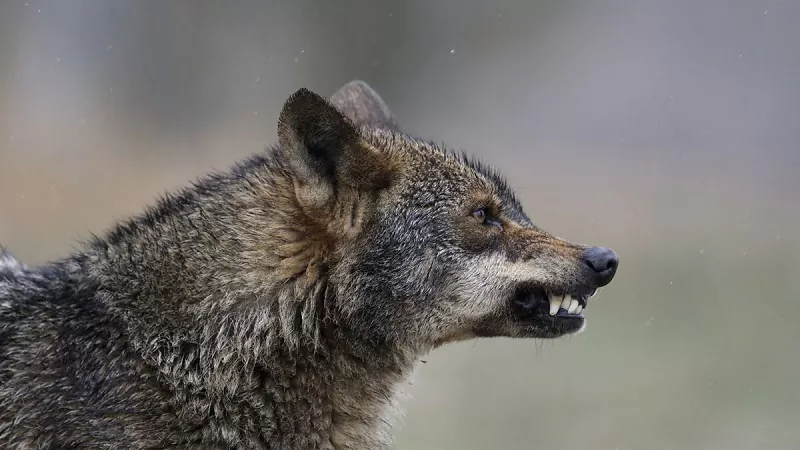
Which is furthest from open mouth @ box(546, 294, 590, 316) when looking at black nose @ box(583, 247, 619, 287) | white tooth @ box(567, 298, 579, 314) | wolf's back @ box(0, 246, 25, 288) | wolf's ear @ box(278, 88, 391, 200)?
wolf's back @ box(0, 246, 25, 288)

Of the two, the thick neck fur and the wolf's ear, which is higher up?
the wolf's ear

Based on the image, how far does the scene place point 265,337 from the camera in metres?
4.36

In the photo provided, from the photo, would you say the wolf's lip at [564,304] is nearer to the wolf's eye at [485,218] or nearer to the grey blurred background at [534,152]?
the wolf's eye at [485,218]

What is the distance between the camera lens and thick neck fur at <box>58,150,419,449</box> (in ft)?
14.0

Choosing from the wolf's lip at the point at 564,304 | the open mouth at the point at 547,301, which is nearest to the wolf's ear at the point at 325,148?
the open mouth at the point at 547,301

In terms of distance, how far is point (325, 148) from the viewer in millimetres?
4430

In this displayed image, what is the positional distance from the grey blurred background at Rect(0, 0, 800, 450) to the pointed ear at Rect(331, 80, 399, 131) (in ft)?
11.4

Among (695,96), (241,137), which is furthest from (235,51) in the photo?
(695,96)

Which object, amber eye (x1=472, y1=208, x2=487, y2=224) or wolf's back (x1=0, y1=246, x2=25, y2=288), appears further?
amber eye (x1=472, y1=208, x2=487, y2=224)

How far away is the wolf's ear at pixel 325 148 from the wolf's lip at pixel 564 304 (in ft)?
3.15

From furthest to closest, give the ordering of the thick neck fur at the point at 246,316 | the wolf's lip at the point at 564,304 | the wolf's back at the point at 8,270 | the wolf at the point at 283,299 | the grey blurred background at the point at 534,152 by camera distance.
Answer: the grey blurred background at the point at 534,152 < the wolf's lip at the point at 564,304 < the wolf's back at the point at 8,270 < the thick neck fur at the point at 246,316 < the wolf at the point at 283,299

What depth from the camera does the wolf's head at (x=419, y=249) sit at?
173 inches

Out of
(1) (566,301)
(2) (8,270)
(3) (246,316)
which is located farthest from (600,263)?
(2) (8,270)

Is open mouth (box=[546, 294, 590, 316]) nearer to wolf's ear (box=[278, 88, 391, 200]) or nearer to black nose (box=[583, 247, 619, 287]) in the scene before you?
black nose (box=[583, 247, 619, 287])
